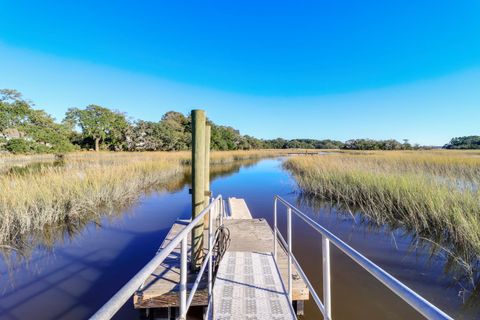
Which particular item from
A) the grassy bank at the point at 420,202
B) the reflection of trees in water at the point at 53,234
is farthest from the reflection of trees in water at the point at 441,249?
the reflection of trees in water at the point at 53,234

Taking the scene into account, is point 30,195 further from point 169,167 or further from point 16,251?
point 169,167

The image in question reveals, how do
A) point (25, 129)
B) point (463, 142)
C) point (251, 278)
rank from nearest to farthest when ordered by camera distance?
point (251, 278), point (25, 129), point (463, 142)

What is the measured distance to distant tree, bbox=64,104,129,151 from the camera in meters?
35.3

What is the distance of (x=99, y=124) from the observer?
35.8 meters

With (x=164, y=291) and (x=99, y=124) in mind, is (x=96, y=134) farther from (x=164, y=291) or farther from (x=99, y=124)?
(x=164, y=291)

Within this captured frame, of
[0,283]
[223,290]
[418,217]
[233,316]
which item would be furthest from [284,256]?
[0,283]

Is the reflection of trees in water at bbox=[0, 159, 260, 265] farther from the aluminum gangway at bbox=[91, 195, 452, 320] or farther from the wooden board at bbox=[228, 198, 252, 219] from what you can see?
the wooden board at bbox=[228, 198, 252, 219]

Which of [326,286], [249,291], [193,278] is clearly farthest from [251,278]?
[326,286]

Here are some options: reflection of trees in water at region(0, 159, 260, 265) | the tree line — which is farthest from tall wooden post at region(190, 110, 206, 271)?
the tree line

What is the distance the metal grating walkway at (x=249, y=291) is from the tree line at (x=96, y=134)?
23.7m

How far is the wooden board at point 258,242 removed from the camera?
8.71ft

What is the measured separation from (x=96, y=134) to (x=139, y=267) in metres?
37.9

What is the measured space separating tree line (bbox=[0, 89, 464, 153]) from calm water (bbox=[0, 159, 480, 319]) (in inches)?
853

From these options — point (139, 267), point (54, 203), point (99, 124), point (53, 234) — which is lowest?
point (139, 267)
